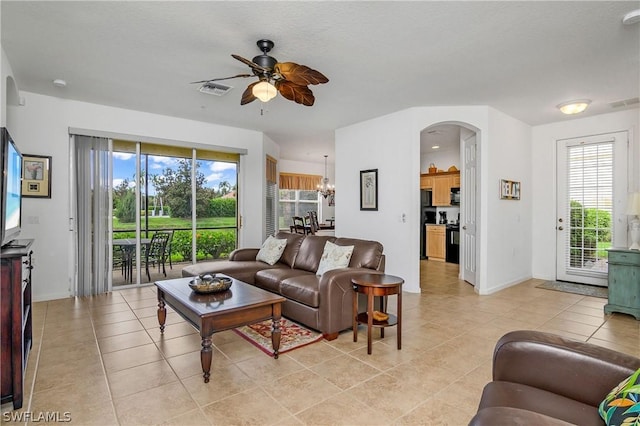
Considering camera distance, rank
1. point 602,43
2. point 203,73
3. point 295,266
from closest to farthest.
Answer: point 602,43
point 203,73
point 295,266

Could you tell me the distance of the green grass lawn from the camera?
16.8 feet

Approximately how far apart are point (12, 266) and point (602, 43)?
16.2ft

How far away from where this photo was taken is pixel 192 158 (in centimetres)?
573

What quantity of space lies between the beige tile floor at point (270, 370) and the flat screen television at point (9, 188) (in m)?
1.08

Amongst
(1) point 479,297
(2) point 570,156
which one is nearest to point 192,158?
(1) point 479,297

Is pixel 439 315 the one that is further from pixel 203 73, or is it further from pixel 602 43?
pixel 203 73

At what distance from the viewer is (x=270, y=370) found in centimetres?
249

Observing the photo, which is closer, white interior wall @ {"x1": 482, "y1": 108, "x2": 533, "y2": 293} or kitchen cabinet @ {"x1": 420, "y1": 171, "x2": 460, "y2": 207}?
white interior wall @ {"x1": 482, "y1": 108, "x2": 533, "y2": 293}

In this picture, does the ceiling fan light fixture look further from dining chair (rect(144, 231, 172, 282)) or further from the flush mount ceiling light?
the flush mount ceiling light

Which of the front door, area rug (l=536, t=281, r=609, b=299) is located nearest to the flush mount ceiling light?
the front door

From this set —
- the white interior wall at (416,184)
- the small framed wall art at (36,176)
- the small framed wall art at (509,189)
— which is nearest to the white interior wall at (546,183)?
the white interior wall at (416,184)

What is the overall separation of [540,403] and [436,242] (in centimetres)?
713

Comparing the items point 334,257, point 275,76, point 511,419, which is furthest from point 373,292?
point 275,76

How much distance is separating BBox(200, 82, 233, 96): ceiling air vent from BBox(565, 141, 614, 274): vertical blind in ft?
18.7
